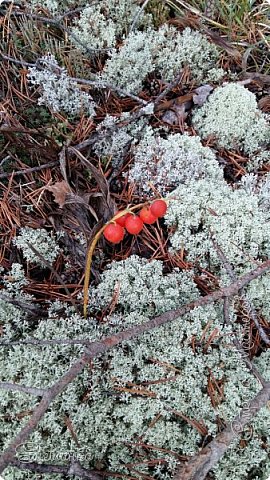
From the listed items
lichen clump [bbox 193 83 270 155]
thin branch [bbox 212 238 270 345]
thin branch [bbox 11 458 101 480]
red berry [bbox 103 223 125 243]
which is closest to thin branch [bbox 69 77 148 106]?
lichen clump [bbox 193 83 270 155]

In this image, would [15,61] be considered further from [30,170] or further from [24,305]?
[24,305]

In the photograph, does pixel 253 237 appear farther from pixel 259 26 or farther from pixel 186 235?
pixel 259 26

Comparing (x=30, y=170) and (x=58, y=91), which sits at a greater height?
(x=58, y=91)

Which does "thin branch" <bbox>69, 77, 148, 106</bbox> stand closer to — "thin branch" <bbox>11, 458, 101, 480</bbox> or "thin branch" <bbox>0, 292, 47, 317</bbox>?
"thin branch" <bbox>0, 292, 47, 317</bbox>

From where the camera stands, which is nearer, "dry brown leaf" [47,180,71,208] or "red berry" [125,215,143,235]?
"red berry" [125,215,143,235]

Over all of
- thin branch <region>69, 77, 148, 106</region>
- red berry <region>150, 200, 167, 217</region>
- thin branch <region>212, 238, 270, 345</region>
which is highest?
thin branch <region>69, 77, 148, 106</region>

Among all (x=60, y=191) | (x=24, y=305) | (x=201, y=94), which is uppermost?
(x=201, y=94)

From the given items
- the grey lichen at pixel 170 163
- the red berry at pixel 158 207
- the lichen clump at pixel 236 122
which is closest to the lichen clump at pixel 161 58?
the lichen clump at pixel 236 122

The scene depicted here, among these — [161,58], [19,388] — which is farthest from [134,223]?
[161,58]
